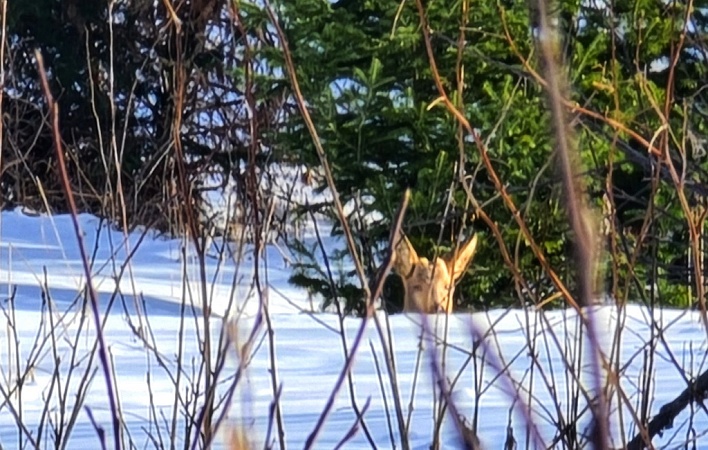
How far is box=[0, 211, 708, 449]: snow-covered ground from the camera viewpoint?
2.00 meters

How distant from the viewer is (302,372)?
4184 millimetres

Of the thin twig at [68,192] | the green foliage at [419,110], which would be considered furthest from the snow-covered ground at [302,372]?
the green foliage at [419,110]

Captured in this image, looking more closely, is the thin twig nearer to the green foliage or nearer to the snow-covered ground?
the snow-covered ground

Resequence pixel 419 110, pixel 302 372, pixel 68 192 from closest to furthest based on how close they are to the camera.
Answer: pixel 68 192, pixel 302 372, pixel 419 110

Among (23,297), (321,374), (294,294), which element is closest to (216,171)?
(294,294)

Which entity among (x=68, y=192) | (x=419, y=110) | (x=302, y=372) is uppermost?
(x=419, y=110)

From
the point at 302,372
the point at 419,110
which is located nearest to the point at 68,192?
the point at 302,372

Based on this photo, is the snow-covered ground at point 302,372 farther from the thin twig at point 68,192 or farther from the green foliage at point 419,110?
→ the green foliage at point 419,110

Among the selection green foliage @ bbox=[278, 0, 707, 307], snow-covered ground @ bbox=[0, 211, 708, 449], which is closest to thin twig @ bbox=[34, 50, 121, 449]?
snow-covered ground @ bbox=[0, 211, 708, 449]

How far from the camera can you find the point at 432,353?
0.94 meters

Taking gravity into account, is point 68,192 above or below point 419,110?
below

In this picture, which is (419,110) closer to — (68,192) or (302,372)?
(302,372)

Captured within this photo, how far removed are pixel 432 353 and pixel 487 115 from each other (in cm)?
610

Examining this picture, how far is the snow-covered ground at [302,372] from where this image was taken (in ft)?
6.56
